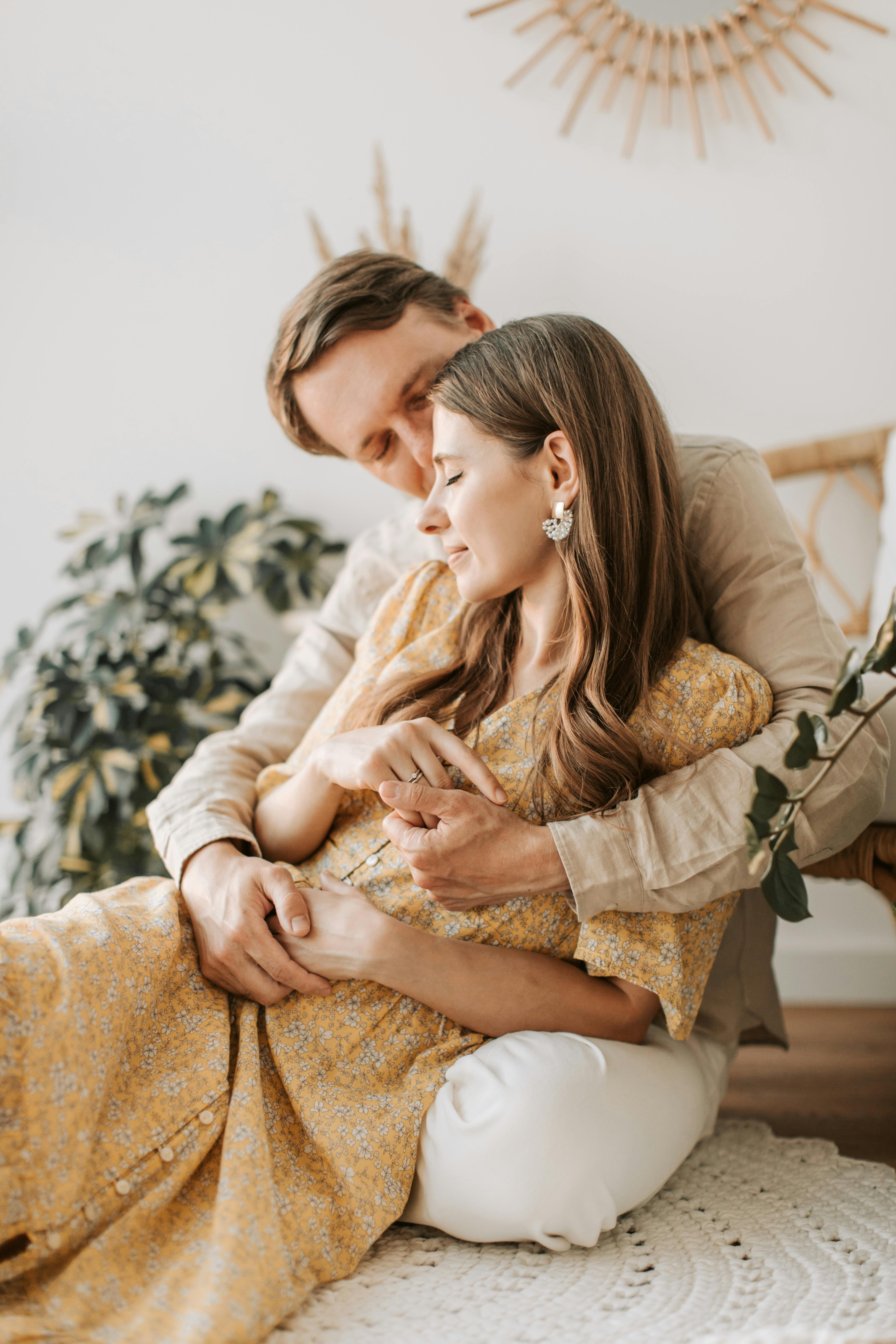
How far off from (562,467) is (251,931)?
1.90ft

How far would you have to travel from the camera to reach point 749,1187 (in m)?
1.04

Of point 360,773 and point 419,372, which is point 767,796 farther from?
point 419,372

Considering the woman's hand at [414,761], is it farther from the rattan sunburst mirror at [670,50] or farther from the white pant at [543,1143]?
the rattan sunburst mirror at [670,50]

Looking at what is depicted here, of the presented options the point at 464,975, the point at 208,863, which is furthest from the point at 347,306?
the point at 464,975

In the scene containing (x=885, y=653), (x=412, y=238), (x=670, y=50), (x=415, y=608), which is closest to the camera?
(x=885, y=653)

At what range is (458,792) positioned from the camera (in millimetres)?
943

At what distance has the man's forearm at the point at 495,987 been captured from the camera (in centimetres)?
94

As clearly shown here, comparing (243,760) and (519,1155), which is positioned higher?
(243,760)

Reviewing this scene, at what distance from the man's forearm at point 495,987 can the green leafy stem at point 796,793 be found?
283 mm

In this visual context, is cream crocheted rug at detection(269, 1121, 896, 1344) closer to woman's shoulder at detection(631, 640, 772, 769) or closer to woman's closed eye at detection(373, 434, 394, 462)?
woman's shoulder at detection(631, 640, 772, 769)

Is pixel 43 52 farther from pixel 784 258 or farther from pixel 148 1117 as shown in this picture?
pixel 148 1117

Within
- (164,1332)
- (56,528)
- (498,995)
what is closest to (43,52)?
(56,528)

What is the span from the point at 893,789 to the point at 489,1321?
625mm

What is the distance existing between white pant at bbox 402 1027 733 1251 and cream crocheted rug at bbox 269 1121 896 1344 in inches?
1.3
